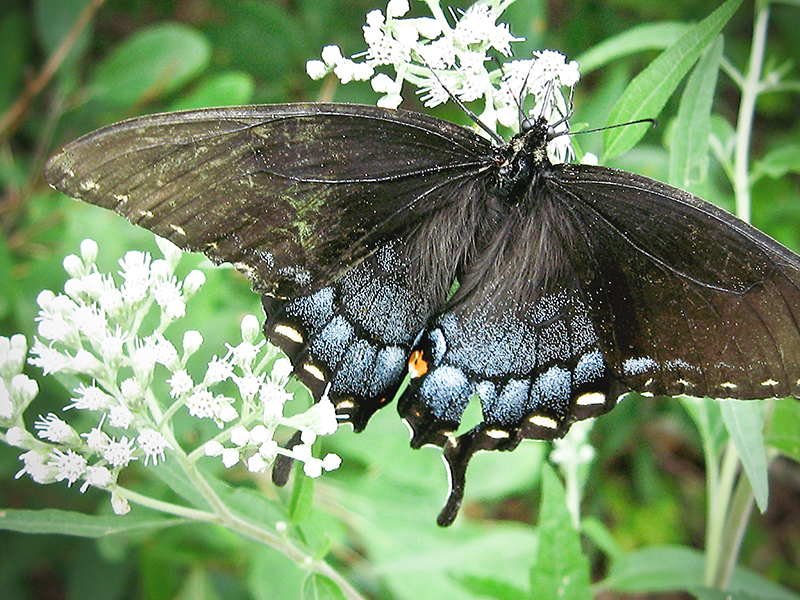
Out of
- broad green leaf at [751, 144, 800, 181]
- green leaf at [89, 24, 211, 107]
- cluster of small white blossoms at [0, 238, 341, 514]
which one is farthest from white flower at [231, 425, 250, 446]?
green leaf at [89, 24, 211, 107]

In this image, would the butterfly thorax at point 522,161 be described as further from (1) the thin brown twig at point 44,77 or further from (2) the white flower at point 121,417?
(1) the thin brown twig at point 44,77

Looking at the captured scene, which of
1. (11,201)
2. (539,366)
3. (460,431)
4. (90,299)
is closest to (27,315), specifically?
(11,201)

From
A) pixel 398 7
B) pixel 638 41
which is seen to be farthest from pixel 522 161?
pixel 638 41

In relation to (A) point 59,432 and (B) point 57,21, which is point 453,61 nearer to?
(A) point 59,432

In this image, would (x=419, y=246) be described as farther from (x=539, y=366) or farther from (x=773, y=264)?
(x=773, y=264)

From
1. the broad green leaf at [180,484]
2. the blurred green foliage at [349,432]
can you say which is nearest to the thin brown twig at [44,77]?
the blurred green foliage at [349,432]

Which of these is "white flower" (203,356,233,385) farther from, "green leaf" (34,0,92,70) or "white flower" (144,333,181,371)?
"green leaf" (34,0,92,70)
